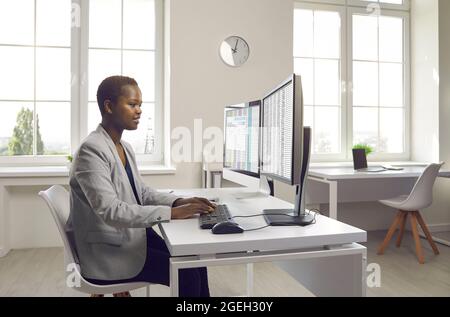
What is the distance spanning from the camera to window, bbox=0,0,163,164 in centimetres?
356

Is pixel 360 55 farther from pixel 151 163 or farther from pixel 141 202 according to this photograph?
pixel 141 202

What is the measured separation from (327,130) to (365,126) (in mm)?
438

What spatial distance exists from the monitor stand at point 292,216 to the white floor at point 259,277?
1032 mm

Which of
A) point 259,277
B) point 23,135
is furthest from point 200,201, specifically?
point 23,135

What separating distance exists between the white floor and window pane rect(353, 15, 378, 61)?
2.06 metres

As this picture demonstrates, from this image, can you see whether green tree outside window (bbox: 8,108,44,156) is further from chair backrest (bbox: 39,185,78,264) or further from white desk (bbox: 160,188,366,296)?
white desk (bbox: 160,188,366,296)

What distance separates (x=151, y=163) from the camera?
3832 mm

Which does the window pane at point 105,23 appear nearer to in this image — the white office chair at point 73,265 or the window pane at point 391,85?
the white office chair at point 73,265

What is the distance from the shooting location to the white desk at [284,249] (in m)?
1.18

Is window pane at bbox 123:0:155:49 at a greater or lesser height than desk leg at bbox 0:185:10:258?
greater

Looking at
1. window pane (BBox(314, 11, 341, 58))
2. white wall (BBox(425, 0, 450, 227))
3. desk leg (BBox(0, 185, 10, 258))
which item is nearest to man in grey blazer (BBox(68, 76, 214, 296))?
desk leg (BBox(0, 185, 10, 258))

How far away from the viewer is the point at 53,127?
11.9 ft

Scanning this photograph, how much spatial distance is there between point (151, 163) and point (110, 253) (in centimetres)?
241
